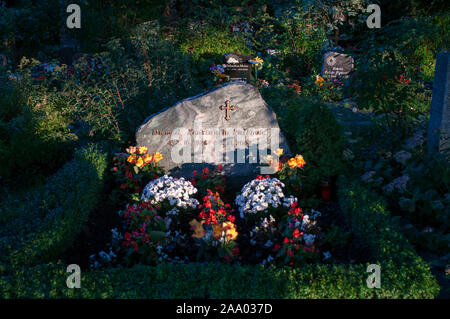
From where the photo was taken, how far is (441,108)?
6.26m

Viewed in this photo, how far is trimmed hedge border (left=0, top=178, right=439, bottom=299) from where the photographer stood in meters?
4.00

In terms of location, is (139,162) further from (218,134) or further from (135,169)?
(218,134)

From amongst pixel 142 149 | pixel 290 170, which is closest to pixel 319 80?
pixel 290 170

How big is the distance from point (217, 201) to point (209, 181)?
0.68m

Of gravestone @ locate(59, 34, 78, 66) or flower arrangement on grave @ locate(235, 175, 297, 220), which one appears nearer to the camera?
flower arrangement on grave @ locate(235, 175, 297, 220)

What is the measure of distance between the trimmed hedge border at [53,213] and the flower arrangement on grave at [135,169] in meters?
0.27

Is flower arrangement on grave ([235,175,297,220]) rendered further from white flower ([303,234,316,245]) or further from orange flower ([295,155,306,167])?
white flower ([303,234,316,245])

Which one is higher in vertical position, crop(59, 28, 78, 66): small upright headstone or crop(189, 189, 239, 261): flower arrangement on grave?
crop(59, 28, 78, 66): small upright headstone

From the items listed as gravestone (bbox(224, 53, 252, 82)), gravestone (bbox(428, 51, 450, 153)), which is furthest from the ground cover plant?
gravestone (bbox(224, 53, 252, 82))

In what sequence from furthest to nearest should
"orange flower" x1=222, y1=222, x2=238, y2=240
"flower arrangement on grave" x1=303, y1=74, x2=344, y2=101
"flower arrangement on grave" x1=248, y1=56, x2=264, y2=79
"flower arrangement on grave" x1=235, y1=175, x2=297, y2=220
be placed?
"flower arrangement on grave" x1=248, y1=56, x2=264, y2=79
"flower arrangement on grave" x1=303, y1=74, x2=344, y2=101
"flower arrangement on grave" x1=235, y1=175, x2=297, y2=220
"orange flower" x1=222, y1=222, x2=238, y2=240

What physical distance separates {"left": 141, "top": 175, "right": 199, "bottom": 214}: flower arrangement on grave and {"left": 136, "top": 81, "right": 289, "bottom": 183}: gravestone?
2.53ft

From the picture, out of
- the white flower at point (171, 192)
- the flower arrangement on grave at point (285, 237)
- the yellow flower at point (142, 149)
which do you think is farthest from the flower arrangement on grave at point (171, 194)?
the flower arrangement on grave at point (285, 237)

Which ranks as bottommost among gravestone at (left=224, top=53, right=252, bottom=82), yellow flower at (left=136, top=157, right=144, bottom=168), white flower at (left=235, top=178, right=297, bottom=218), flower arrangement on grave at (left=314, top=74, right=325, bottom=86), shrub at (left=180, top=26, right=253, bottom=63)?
white flower at (left=235, top=178, right=297, bottom=218)
